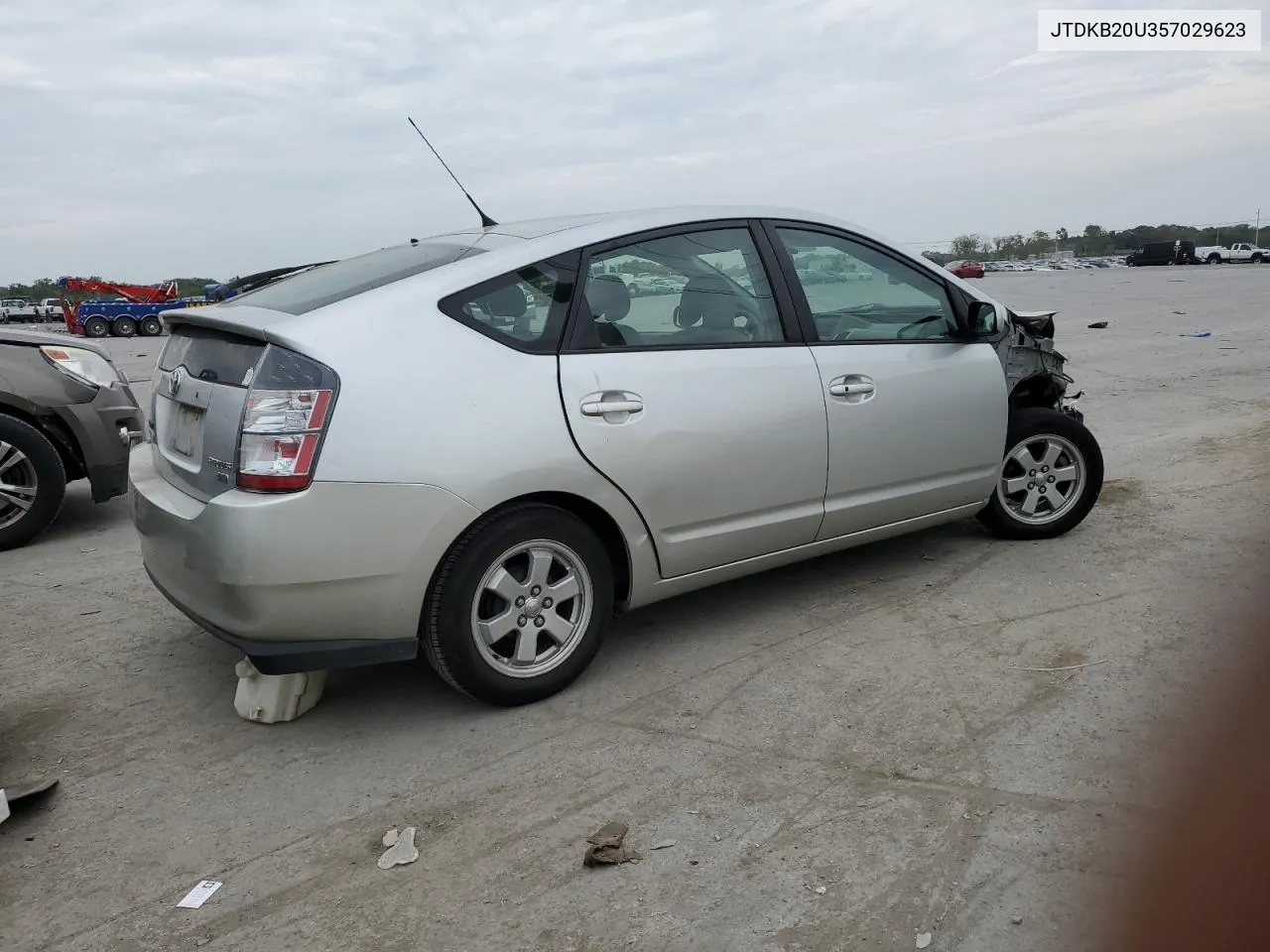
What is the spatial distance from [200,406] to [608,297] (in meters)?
1.45

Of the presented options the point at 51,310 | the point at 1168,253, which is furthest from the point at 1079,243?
the point at 51,310

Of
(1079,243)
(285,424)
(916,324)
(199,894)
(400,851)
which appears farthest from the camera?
(1079,243)

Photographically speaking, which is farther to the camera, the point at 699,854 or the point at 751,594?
the point at 751,594

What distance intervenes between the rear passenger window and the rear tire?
127 feet

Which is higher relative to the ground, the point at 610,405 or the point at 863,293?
the point at 863,293

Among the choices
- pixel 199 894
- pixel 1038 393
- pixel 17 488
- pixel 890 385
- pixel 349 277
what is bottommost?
pixel 199 894

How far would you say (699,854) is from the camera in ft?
8.72

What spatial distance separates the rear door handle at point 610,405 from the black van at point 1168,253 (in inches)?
2939

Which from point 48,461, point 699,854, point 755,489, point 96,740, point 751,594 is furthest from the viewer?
point 48,461

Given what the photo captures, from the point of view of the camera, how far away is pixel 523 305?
353 cm

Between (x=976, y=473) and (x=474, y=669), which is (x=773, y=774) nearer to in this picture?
Answer: (x=474, y=669)

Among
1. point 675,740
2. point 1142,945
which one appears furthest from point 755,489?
point 1142,945

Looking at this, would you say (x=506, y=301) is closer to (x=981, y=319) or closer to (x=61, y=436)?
(x=981, y=319)

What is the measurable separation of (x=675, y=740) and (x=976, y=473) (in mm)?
2210
